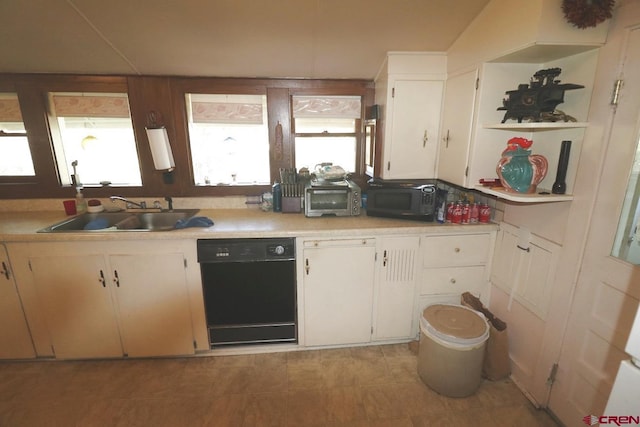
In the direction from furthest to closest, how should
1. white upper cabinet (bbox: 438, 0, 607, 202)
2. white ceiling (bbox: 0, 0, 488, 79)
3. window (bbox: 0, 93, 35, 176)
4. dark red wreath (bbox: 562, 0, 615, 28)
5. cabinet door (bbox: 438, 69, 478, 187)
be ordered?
window (bbox: 0, 93, 35, 176) → cabinet door (bbox: 438, 69, 478, 187) → white ceiling (bbox: 0, 0, 488, 79) → white upper cabinet (bbox: 438, 0, 607, 202) → dark red wreath (bbox: 562, 0, 615, 28)

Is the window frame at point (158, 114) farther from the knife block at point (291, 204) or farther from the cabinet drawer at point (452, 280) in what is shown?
the cabinet drawer at point (452, 280)

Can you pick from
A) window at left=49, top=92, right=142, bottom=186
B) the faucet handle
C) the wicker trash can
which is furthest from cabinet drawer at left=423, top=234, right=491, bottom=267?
window at left=49, top=92, right=142, bottom=186

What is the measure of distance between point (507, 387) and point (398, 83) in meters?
2.22

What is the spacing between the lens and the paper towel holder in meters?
2.22

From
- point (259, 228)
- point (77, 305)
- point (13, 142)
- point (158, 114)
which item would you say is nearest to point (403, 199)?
point (259, 228)

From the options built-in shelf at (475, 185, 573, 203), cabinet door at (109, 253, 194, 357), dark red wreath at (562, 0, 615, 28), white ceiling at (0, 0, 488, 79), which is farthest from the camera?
cabinet door at (109, 253, 194, 357)

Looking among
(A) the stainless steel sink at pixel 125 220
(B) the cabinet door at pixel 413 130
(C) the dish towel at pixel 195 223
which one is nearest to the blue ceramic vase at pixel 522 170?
(B) the cabinet door at pixel 413 130

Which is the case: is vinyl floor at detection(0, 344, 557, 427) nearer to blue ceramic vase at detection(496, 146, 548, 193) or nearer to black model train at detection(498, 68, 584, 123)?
blue ceramic vase at detection(496, 146, 548, 193)

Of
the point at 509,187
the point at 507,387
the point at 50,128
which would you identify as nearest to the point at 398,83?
the point at 509,187

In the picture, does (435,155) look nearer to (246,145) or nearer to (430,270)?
(430,270)

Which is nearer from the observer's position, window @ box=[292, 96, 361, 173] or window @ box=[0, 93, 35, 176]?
window @ box=[0, 93, 35, 176]

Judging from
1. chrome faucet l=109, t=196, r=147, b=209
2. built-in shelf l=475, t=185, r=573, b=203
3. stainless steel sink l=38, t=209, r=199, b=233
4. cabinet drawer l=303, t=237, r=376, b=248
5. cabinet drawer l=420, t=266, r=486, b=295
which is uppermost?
built-in shelf l=475, t=185, r=573, b=203

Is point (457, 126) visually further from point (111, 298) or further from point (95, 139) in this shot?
point (95, 139)

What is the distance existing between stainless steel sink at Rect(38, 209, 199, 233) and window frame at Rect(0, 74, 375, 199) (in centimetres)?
20
